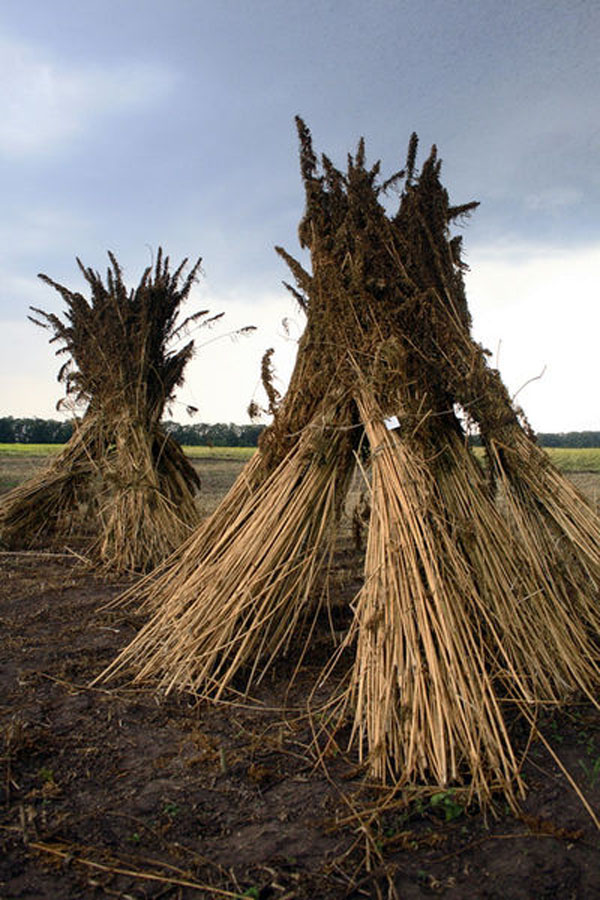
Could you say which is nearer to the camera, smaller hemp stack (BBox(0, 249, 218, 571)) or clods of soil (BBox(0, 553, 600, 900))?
clods of soil (BBox(0, 553, 600, 900))

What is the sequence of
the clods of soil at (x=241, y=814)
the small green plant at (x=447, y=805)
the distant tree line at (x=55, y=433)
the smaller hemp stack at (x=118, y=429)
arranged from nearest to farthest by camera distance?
the clods of soil at (x=241, y=814)
the small green plant at (x=447, y=805)
the smaller hemp stack at (x=118, y=429)
the distant tree line at (x=55, y=433)

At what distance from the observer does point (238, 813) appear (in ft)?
6.05

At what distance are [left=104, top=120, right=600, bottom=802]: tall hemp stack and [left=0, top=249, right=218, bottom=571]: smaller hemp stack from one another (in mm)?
2267

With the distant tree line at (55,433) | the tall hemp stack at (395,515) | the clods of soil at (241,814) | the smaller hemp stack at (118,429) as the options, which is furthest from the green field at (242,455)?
the clods of soil at (241,814)

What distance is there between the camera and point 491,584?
258 cm

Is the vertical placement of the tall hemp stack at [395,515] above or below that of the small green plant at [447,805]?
above

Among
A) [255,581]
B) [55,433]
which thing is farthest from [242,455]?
[255,581]

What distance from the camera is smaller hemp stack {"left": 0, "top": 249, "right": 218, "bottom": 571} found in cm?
561

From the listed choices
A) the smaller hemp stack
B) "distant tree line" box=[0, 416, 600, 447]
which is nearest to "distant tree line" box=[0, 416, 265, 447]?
"distant tree line" box=[0, 416, 600, 447]

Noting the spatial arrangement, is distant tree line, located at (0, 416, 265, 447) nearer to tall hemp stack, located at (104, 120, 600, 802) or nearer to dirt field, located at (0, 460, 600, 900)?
tall hemp stack, located at (104, 120, 600, 802)

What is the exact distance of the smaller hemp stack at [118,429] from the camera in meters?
5.61

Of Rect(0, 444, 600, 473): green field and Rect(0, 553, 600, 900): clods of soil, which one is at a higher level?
Rect(0, 444, 600, 473): green field

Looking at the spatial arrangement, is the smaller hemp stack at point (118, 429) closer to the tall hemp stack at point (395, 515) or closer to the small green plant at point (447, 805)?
the tall hemp stack at point (395, 515)

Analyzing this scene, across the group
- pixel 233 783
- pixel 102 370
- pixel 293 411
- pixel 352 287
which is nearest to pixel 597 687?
pixel 233 783
